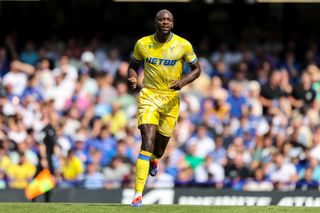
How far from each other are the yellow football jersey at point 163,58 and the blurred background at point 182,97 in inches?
242

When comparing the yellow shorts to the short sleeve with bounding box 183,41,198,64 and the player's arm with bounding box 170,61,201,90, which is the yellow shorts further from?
the short sleeve with bounding box 183,41,198,64

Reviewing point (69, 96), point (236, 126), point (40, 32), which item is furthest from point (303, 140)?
point (40, 32)

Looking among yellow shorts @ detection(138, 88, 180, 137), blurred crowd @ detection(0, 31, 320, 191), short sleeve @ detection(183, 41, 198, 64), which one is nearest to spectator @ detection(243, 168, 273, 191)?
blurred crowd @ detection(0, 31, 320, 191)

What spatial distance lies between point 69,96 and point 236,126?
12.6 feet

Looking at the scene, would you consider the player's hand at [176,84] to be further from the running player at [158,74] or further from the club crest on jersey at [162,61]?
the club crest on jersey at [162,61]

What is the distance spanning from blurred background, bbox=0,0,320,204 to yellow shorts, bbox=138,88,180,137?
5.82 m

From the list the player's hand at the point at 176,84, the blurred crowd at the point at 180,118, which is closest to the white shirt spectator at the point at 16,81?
the blurred crowd at the point at 180,118

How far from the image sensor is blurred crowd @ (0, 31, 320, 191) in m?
20.2

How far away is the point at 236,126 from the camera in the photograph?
71.4ft

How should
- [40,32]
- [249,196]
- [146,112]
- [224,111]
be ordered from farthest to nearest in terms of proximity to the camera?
[40,32], [224,111], [249,196], [146,112]

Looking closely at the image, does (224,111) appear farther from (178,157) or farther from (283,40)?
(283,40)

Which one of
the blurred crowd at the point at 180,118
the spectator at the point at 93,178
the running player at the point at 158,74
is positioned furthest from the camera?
the blurred crowd at the point at 180,118

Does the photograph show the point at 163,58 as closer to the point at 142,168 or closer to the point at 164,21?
the point at 164,21

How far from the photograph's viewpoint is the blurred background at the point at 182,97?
2028 centimetres
